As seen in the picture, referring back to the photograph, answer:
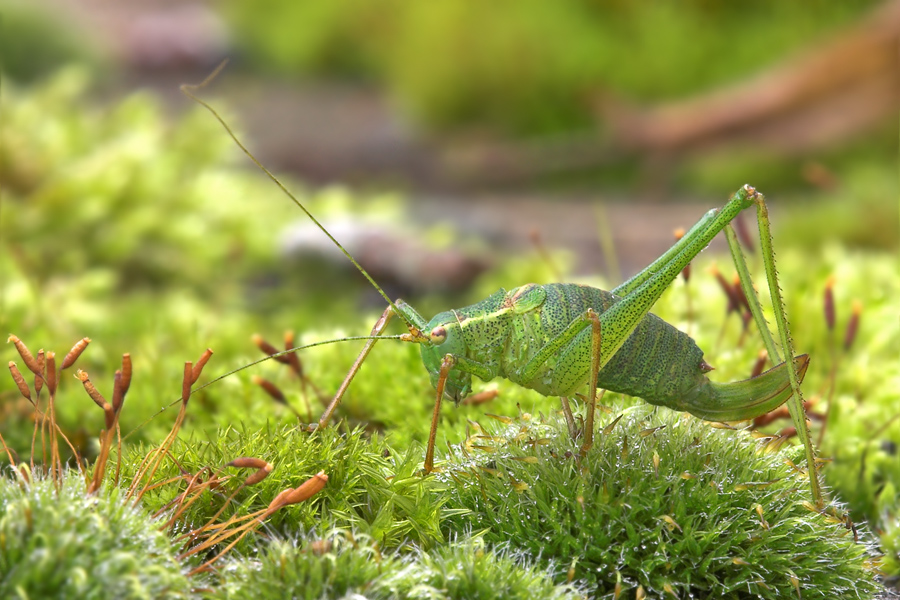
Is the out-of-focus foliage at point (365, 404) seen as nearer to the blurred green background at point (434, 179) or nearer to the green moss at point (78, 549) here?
the blurred green background at point (434, 179)

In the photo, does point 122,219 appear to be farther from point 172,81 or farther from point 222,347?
point 172,81

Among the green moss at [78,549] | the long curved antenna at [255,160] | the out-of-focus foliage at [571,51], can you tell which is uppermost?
the out-of-focus foliage at [571,51]

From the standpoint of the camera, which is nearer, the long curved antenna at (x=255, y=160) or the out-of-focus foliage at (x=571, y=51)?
the long curved antenna at (x=255, y=160)

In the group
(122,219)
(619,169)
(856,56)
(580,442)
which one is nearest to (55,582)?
(580,442)

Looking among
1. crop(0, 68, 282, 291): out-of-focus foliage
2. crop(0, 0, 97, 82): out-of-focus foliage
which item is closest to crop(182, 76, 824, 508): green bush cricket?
crop(0, 68, 282, 291): out-of-focus foliage

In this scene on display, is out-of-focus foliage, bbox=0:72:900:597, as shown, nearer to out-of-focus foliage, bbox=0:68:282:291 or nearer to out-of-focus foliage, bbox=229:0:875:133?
out-of-focus foliage, bbox=0:68:282:291

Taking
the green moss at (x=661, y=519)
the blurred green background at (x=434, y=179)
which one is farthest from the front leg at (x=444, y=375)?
the blurred green background at (x=434, y=179)

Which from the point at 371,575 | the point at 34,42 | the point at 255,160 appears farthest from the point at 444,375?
the point at 34,42

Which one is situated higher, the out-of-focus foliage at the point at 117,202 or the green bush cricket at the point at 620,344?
the out-of-focus foliage at the point at 117,202

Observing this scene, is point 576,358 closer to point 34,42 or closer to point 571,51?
point 571,51
